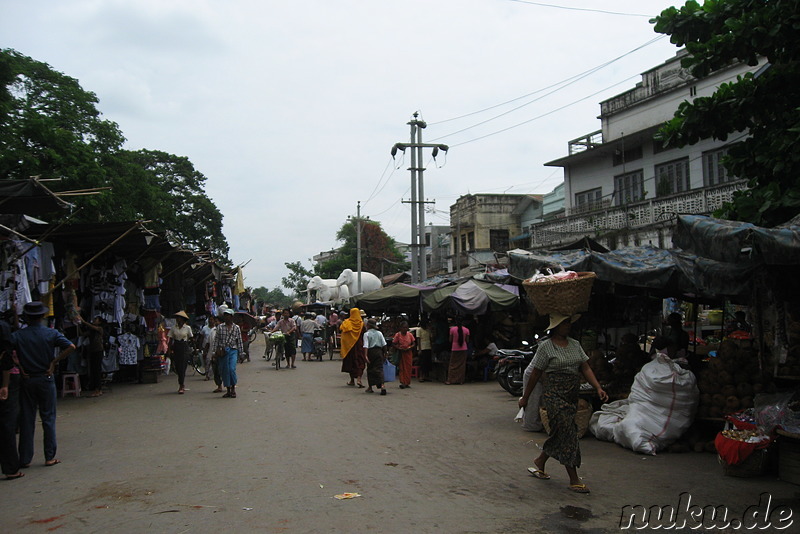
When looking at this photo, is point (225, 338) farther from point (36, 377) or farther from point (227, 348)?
point (36, 377)

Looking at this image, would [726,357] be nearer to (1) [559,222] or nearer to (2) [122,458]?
(2) [122,458]

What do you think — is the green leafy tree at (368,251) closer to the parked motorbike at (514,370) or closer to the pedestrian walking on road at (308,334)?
the pedestrian walking on road at (308,334)

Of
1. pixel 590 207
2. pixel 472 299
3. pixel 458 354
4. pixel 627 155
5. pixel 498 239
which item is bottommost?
pixel 458 354

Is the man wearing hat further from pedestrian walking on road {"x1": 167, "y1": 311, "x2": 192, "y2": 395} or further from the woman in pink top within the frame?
the woman in pink top

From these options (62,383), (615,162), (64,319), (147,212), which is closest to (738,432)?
(64,319)

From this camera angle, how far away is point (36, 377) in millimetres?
7293

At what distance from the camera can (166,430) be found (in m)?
9.86

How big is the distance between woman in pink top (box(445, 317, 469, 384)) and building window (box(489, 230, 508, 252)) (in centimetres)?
2939

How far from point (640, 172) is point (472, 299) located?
15720 millimetres

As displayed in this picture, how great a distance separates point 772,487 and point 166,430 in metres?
8.01

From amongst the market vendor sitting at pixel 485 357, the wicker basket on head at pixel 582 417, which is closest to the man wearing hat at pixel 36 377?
the wicker basket on head at pixel 582 417

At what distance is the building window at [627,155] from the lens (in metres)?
28.9

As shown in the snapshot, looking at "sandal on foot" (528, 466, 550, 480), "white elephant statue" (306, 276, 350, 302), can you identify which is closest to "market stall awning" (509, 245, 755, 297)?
"sandal on foot" (528, 466, 550, 480)

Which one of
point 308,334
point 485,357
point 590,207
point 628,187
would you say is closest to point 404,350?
point 485,357
